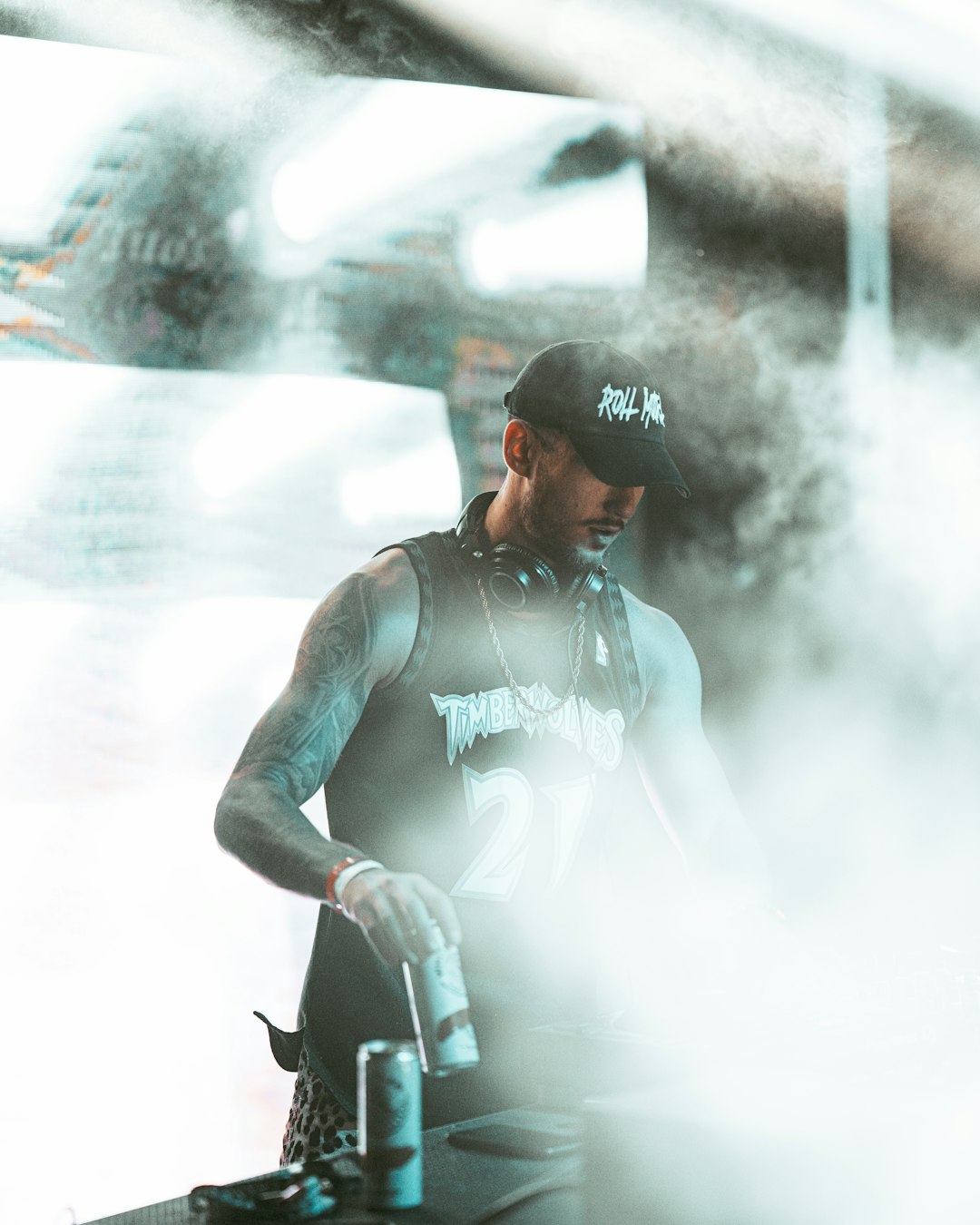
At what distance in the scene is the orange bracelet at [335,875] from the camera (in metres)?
1.36

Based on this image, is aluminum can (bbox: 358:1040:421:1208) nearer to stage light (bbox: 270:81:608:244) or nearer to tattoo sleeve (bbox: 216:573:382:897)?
tattoo sleeve (bbox: 216:573:382:897)

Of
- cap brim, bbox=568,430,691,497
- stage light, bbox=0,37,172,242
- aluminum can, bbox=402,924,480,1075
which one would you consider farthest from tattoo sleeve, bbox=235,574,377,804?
stage light, bbox=0,37,172,242

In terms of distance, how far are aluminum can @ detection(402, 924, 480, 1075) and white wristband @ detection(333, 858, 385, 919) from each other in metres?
0.19

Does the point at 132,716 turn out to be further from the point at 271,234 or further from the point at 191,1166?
the point at 271,234

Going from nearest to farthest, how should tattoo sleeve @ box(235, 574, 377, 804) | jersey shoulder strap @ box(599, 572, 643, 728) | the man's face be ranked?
tattoo sleeve @ box(235, 574, 377, 804), the man's face, jersey shoulder strap @ box(599, 572, 643, 728)

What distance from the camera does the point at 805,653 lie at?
3.00 m

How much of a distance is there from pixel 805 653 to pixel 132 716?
5.46ft

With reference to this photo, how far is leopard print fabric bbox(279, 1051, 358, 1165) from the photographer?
71.0 inches

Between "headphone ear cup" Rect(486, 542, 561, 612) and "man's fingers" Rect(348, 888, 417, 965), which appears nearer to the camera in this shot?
"man's fingers" Rect(348, 888, 417, 965)

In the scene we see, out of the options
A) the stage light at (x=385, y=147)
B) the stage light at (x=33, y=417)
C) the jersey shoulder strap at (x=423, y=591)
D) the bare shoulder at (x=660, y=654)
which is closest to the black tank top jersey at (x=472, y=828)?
the jersey shoulder strap at (x=423, y=591)

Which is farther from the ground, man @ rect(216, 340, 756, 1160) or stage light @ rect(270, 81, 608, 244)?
stage light @ rect(270, 81, 608, 244)

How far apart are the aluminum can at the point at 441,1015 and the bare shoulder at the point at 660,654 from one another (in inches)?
43.7

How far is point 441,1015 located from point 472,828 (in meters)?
0.77

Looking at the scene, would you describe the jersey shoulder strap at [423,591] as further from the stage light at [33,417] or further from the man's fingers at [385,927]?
the stage light at [33,417]
